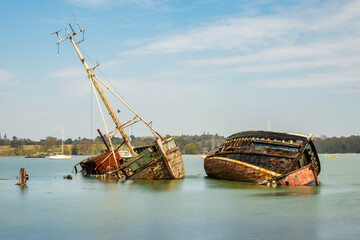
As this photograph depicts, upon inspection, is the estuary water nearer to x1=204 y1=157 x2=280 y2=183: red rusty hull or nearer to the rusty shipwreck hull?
x1=204 y1=157 x2=280 y2=183: red rusty hull

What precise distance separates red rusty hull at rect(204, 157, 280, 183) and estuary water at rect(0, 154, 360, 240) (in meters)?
0.68

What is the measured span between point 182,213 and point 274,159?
1063 centimetres

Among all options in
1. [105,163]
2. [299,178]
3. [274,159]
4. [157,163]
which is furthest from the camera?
[105,163]

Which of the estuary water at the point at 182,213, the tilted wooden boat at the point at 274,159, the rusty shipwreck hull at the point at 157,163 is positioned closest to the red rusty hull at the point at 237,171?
the tilted wooden boat at the point at 274,159

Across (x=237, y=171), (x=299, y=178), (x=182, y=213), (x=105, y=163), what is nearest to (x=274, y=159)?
(x=299, y=178)

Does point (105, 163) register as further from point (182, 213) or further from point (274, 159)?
point (182, 213)

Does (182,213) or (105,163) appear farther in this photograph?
(105,163)

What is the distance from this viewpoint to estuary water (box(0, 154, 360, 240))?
17406 millimetres

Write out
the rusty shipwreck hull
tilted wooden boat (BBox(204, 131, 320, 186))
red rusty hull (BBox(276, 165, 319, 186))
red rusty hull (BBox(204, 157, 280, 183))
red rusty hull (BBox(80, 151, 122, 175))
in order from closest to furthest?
red rusty hull (BBox(276, 165, 319, 186)) < tilted wooden boat (BBox(204, 131, 320, 186)) < red rusty hull (BBox(204, 157, 280, 183)) < the rusty shipwreck hull < red rusty hull (BBox(80, 151, 122, 175))

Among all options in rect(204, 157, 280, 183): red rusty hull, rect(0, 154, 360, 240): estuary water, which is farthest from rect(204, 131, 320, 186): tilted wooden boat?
rect(0, 154, 360, 240): estuary water

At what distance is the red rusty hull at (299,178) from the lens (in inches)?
1180

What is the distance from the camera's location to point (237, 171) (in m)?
33.3

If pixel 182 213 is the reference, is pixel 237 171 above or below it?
above

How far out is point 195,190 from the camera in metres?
32.1
